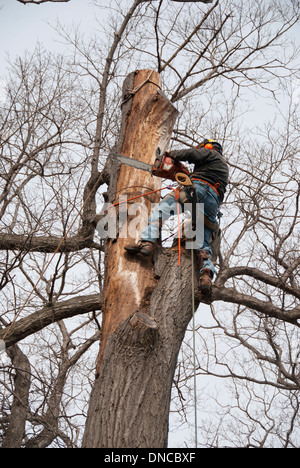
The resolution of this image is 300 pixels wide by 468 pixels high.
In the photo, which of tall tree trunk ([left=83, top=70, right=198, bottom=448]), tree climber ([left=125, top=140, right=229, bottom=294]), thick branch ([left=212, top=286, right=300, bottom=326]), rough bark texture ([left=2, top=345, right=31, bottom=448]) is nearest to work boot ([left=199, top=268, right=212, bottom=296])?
tree climber ([left=125, top=140, right=229, bottom=294])

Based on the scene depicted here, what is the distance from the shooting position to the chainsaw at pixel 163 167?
3871mm

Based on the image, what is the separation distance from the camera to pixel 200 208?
13.1 ft

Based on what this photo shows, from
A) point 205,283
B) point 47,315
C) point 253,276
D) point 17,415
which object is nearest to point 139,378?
point 205,283

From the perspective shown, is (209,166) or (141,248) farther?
(209,166)

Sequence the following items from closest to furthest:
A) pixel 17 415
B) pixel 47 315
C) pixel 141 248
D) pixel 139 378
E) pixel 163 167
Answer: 1. pixel 139 378
2. pixel 141 248
3. pixel 163 167
4. pixel 47 315
5. pixel 17 415

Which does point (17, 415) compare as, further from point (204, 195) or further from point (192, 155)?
point (192, 155)

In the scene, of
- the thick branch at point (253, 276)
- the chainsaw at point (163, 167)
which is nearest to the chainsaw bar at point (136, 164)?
the chainsaw at point (163, 167)

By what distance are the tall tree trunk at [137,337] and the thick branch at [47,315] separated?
1.16 meters

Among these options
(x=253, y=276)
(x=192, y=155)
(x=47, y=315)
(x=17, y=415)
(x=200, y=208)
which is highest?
(x=192, y=155)

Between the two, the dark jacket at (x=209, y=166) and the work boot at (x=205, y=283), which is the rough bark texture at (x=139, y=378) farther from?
the dark jacket at (x=209, y=166)

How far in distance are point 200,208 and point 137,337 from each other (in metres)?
1.60

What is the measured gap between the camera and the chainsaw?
12.7 ft

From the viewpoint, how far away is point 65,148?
6.39 metres
